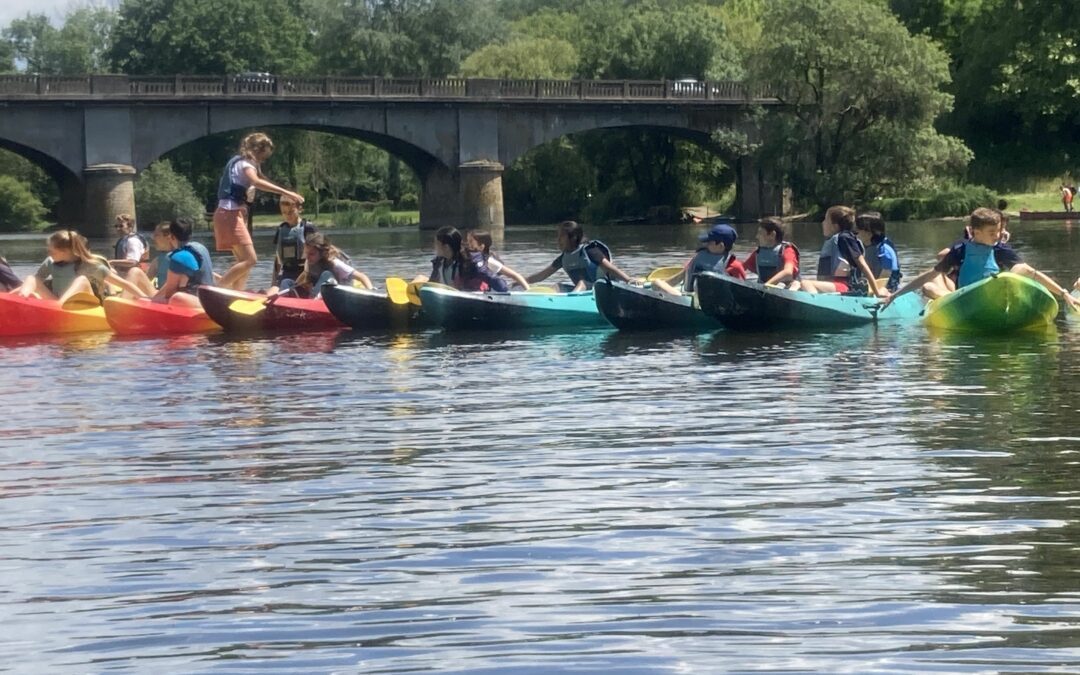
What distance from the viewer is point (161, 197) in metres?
68.8

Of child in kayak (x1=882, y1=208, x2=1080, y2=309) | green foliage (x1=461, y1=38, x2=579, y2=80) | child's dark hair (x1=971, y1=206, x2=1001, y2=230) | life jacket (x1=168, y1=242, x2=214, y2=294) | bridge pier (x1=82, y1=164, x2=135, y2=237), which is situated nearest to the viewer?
child's dark hair (x1=971, y1=206, x2=1001, y2=230)

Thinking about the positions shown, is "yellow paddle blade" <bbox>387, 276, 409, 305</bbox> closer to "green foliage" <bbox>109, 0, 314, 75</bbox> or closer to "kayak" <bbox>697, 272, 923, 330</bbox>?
"kayak" <bbox>697, 272, 923, 330</bbox>

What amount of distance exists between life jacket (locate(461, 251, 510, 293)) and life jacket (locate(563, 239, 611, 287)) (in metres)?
0.69

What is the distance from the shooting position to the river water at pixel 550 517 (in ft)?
20.2

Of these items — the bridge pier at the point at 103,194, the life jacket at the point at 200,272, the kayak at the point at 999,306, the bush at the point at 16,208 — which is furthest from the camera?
the bush at the point at 16,208

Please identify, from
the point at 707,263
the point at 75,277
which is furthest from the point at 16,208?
the point at 707,263

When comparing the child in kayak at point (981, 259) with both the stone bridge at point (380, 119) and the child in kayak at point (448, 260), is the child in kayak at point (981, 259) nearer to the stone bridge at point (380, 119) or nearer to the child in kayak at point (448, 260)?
the child in kayak at point (448, 260)

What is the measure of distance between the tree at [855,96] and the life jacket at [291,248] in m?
40.3

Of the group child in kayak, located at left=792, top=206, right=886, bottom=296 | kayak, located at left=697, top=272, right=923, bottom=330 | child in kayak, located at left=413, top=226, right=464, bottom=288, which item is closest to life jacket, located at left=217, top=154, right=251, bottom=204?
child in kayak, located at left=413, top=226, right=464, bottom=288

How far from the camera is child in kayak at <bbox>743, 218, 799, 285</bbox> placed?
57.1ft

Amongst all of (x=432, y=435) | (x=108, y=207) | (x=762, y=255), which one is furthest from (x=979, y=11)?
(x=432, y=435)

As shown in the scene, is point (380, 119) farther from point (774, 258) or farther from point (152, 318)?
point (774, 258)

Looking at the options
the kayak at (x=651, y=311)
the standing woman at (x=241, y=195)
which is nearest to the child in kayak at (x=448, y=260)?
the standing woman at (x=241, y=195)

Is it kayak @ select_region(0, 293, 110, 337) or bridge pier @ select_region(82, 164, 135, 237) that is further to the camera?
bridge pier @ select_region(82, 164, 135, 237)
